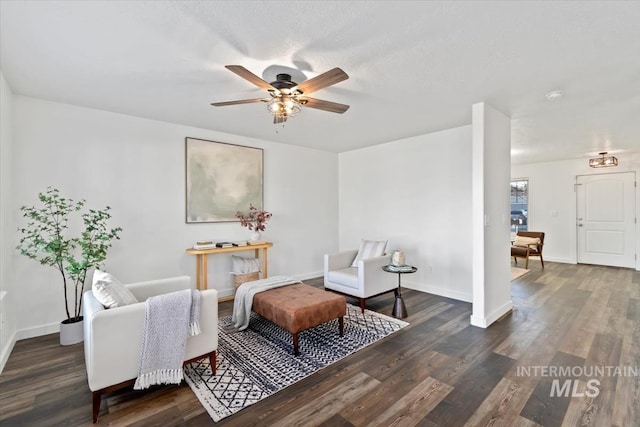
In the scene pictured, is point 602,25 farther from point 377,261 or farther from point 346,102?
point 377,261

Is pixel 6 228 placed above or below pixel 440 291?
above

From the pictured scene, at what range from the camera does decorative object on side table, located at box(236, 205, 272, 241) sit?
457 cm

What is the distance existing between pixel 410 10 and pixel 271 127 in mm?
2827

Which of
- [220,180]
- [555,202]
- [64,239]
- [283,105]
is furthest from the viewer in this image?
[555,202]

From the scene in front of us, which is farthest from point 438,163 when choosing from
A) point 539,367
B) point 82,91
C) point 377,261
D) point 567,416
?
point 82,91

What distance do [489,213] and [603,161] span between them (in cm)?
478

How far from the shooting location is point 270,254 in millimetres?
5055

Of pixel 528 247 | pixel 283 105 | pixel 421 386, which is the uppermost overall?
pixel 283 105

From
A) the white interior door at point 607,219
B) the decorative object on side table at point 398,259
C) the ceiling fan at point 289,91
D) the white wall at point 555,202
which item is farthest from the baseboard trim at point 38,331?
the white interior door at point 607,219

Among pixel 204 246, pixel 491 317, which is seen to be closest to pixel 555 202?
pixel 491 317

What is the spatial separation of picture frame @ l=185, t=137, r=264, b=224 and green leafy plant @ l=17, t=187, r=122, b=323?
3.46 feet

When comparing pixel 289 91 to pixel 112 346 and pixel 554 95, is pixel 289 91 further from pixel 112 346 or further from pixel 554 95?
pixel 554 95

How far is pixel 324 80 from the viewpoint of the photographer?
215 centimetres

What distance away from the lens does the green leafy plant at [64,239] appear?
2.92 meters
